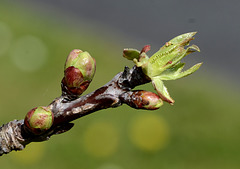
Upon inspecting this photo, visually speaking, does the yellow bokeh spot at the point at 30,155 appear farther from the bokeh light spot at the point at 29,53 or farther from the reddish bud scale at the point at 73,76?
the reddish bud scale at the point at 73,76

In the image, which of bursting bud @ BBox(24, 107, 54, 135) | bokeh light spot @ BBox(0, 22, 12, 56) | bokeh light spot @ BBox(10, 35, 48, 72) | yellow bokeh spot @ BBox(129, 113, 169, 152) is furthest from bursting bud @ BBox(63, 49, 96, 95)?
bokeh light spot @ BBox(0, 22, 12, 56)

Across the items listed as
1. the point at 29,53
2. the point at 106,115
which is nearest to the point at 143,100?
the point at 106,115

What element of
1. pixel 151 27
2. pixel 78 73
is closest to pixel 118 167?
pixel 78 73

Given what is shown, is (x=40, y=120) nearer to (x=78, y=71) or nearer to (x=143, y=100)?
(x=78, y=71)

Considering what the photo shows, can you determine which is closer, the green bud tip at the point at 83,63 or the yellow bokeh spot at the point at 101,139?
the green bud tip at the point at 83,63

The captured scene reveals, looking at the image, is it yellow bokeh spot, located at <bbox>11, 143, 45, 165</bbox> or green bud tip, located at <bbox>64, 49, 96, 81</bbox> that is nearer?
green bud tip, located at <bbox>64, 49, 96, 81</bbox>

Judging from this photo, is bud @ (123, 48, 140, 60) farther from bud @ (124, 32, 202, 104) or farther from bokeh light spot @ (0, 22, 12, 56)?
bokeh light spot @ (0, 22, 12, 56)

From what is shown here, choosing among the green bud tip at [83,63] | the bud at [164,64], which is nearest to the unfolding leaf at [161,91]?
the bud at [164,64]
